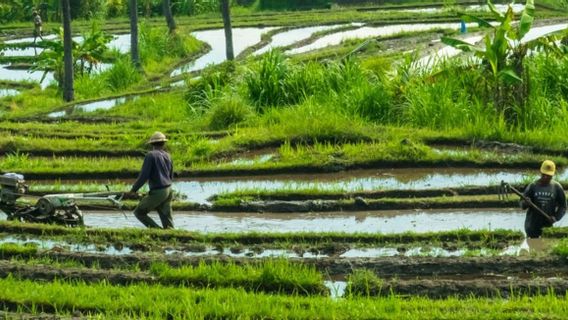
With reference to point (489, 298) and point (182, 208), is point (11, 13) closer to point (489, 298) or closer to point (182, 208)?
point (182, 208)

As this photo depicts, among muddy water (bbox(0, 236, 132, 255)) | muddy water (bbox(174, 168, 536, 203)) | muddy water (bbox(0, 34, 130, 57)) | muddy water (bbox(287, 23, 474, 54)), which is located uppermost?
muddy water (bbox(0, 236, 132, 255))

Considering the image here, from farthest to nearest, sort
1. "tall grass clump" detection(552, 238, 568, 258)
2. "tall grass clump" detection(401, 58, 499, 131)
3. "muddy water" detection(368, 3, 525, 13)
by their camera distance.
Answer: "muddy water" detection(368, 3, 525, 13) → "tall grass clump" detection(401, 58, 499, 131) → "tall grass clump" detection(552, 238, 568, 258)

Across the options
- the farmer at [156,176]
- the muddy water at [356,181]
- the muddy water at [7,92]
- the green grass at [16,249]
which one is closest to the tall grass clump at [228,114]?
the muddy water at [356,181]

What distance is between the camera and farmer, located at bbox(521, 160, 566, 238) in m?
11.2

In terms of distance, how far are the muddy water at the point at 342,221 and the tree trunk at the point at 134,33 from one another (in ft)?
46.9

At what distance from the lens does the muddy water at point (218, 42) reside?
2983cm

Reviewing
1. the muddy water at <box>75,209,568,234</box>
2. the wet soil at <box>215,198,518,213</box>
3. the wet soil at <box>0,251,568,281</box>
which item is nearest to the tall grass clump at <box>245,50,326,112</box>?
A: the wet soil at <box>215,198,518,213</box>

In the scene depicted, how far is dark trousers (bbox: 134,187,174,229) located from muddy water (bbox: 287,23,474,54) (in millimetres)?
18017

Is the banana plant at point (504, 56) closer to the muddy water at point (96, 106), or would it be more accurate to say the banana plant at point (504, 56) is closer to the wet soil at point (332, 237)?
the wet soil at point (332, 237)

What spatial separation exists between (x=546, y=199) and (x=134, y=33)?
18.1m

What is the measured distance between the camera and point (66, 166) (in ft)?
53.4

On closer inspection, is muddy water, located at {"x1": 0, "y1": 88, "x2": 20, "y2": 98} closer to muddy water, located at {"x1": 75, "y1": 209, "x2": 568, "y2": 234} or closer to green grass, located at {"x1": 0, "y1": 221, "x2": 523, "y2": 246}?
muddy water, located at {"x1": 75, "y1": 209, "x2": 568, "y2": 234}

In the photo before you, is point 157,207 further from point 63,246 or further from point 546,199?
point 546,199

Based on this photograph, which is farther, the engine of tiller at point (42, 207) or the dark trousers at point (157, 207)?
the engine of tiller at point (42, 207)
